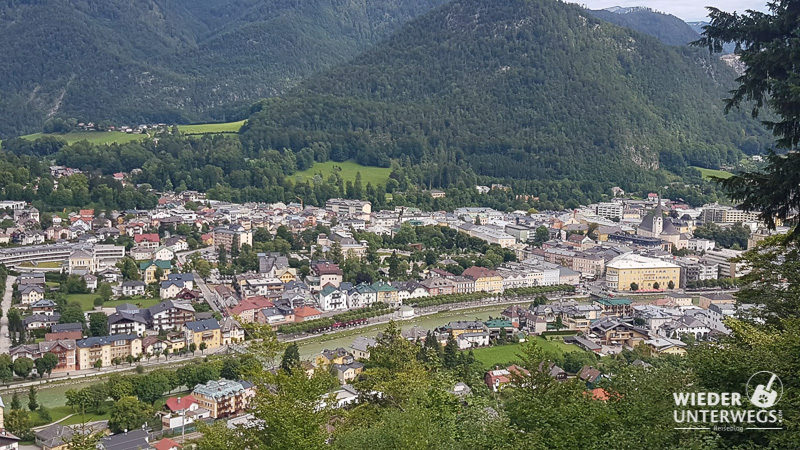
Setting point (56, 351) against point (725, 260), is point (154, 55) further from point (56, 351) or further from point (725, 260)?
point (56, 351)

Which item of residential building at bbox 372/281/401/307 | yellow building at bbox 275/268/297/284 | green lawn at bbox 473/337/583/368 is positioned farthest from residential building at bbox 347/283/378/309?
green lawn at bbox 473/337/583/368

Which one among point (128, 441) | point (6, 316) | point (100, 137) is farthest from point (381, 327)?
point (100, 137)

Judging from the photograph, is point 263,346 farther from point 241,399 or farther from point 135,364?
point 135,364

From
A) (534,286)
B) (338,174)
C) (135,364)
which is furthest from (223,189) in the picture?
(135,364)

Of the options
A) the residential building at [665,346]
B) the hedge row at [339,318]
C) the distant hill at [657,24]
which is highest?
the distant hill at [657,24]

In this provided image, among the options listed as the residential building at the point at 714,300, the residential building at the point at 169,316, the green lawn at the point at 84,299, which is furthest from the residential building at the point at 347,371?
the residential building at the point at 714,300

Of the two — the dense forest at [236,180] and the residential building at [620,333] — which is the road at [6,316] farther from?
the residential building at [620,333]
